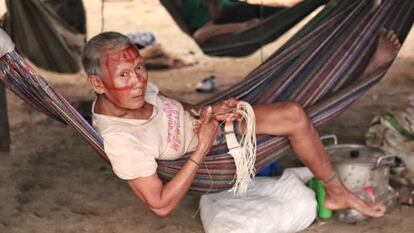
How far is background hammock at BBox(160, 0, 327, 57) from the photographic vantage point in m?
3.72

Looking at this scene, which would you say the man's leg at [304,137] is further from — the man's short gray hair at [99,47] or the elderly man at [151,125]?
the man's short gray hair at [99,47]

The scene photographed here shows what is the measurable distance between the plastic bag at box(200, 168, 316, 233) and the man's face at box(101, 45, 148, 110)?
2.00 ft

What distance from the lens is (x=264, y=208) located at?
277 centimetres

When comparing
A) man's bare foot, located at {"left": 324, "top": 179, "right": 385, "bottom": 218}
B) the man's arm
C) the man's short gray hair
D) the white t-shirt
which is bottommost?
man's bare foot, located at {"left": 324, "top": 179, "right": 385, "bottom": 218}

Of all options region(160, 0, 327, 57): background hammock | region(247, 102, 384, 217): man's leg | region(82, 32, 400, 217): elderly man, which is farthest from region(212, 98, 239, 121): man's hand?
region(160, 0, 327, 57): background hammock

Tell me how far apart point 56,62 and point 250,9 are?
46.2 inches

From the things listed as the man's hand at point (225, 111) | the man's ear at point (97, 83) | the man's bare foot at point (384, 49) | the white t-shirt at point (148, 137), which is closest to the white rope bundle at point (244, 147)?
the man's hand at point (225, 111)

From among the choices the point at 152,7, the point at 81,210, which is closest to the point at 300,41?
the point at 81,210

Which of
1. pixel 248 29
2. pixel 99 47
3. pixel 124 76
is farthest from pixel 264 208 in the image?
pixel 248 29

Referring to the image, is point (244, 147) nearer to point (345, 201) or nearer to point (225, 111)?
point (225, 111)

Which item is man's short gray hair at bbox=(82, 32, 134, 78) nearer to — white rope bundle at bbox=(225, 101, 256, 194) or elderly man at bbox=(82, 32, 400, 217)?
elderly man at bbox=(82, 32, 400, 217)

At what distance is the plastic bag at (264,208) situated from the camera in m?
2.71

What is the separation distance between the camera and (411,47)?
5.41 m

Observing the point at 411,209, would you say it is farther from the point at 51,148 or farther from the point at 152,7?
the point at 152,7
